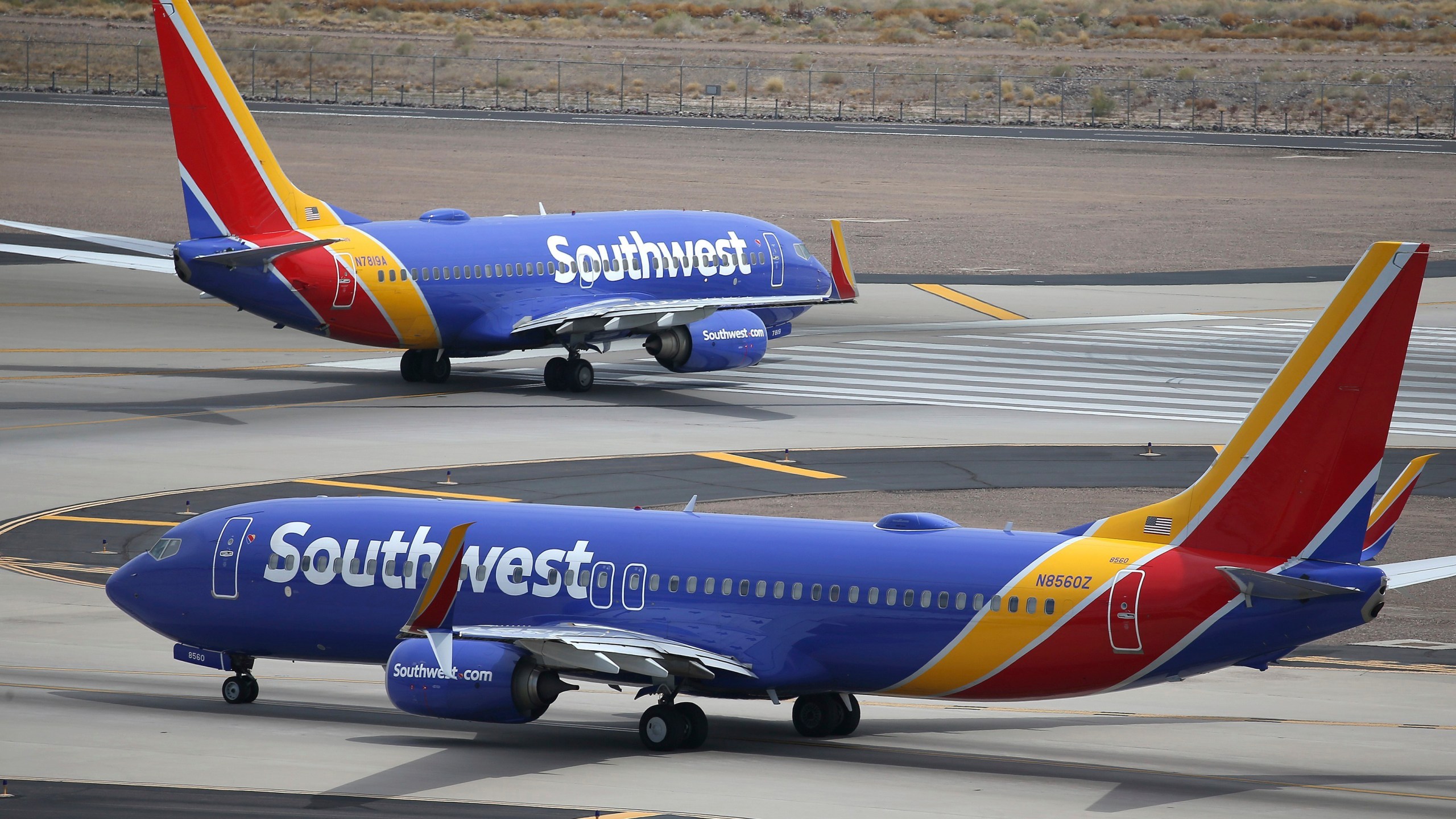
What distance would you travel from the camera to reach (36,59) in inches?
7810

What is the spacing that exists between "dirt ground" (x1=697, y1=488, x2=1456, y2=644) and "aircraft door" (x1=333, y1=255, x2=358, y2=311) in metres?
16.5

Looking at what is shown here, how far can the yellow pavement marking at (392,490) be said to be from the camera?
50.4 m

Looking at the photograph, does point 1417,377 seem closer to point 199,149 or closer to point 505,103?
point 199,149

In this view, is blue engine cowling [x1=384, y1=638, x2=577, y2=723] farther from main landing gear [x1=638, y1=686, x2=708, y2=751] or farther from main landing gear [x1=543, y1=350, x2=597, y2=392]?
main landing gear [x1=543, y1=350, x2=597, y2=392]

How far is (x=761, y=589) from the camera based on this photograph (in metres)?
31.1

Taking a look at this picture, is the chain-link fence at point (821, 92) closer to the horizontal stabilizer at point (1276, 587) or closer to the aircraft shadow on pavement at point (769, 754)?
Answer: the aircraft shadow on pavement at point (769, 754)

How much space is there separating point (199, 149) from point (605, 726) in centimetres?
3281

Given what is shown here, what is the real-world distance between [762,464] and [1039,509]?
8581 mm

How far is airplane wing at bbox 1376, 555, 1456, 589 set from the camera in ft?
93.6

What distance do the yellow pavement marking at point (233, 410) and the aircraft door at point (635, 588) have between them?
32.7m

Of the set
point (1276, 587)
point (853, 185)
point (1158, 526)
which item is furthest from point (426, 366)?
point (853, 185)

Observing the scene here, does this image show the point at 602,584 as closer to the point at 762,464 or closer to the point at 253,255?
the point at 762,464

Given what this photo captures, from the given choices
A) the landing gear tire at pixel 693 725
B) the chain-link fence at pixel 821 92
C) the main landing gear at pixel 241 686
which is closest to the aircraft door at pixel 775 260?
the main landing gear at pixel 241 686

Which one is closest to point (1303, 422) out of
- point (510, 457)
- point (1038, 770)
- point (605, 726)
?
point (1038, 770)
